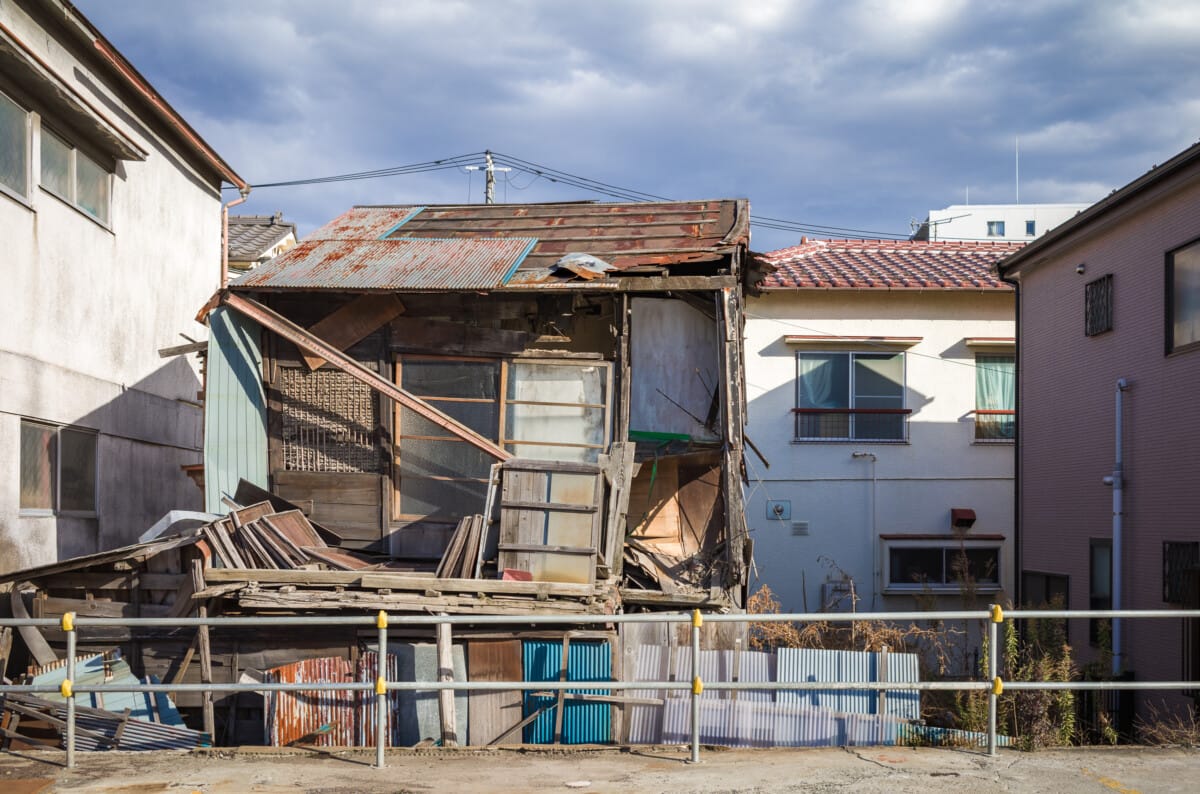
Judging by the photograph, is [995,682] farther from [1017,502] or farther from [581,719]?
[1017,502]

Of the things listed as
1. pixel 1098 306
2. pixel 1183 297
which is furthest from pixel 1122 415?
pixel 1183 297

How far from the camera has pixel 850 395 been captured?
731 inches

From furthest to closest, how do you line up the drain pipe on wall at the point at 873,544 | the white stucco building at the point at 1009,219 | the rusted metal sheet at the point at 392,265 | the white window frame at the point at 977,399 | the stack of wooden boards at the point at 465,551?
the white stucco building at the point at 1009,219 < the white window frame at the point at 977,399 < the drain pipe on wall at the point at 873,544 < the rusted metal sheet at the point at 392,265 < the stack of wooden boards at the point at 465,551

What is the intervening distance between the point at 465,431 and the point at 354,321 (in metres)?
1.98

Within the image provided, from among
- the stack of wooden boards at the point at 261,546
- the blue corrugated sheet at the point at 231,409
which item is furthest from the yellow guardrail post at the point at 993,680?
the blue corrugated sheet at the point at 231,409

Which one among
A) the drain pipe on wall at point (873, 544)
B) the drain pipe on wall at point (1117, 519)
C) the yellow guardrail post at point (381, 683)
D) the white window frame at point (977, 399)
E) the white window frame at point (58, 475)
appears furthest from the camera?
the white window frame at point (977, 399)

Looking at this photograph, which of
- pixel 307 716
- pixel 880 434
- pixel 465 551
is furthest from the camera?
pixel 880 434

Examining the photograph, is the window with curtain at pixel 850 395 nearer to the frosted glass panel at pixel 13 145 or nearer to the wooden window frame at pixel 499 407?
the wooden window frame at pixel 499 407

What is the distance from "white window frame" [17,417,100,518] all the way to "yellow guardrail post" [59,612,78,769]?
17.6 ft

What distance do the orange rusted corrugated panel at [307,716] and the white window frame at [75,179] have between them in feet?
23.3

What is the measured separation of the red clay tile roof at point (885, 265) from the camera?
18.3 meters

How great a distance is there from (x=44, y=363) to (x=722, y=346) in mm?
7930

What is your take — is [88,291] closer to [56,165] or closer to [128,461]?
[56,165]

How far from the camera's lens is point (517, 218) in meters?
14.8
